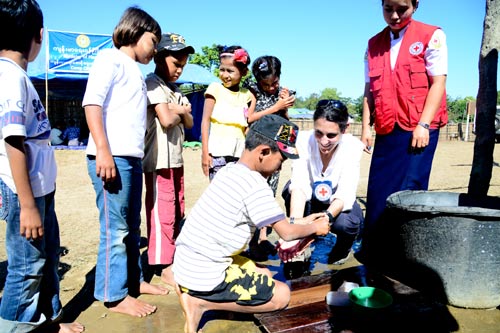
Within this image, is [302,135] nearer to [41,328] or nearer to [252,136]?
[252,136]

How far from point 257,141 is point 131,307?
131 cm

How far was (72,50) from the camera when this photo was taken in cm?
1095

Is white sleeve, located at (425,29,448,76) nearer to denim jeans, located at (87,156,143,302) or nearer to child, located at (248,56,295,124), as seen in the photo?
child, located at (248,56,295,124)

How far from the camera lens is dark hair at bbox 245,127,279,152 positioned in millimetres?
2176

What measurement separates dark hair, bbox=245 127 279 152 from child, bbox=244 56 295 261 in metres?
1.33

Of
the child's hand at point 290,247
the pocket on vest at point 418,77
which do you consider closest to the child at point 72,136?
the child's hand at point 290,247

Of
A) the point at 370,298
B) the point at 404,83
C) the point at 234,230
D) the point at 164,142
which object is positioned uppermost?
the point at 404,83

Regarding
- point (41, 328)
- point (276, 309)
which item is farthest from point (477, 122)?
point (41, 328)

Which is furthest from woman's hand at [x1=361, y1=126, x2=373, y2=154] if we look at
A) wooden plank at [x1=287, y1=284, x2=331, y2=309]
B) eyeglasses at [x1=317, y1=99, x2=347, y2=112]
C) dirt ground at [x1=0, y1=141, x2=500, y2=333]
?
wooden plank at [x1=287, y1=284, x2=331, y2=309]

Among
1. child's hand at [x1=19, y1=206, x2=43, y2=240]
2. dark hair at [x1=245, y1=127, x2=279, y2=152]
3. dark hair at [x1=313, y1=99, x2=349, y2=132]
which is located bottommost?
child's hand at [x1=19, y1=206, x2=43, y2=240]

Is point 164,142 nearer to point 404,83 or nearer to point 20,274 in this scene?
point 20,274

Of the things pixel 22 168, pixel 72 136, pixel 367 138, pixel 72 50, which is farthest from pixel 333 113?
pixel 72 136

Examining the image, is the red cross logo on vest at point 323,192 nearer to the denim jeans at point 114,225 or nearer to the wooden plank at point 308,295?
the wooden plank at point 308,295

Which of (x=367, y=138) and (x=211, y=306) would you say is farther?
(x=367, y=138)
